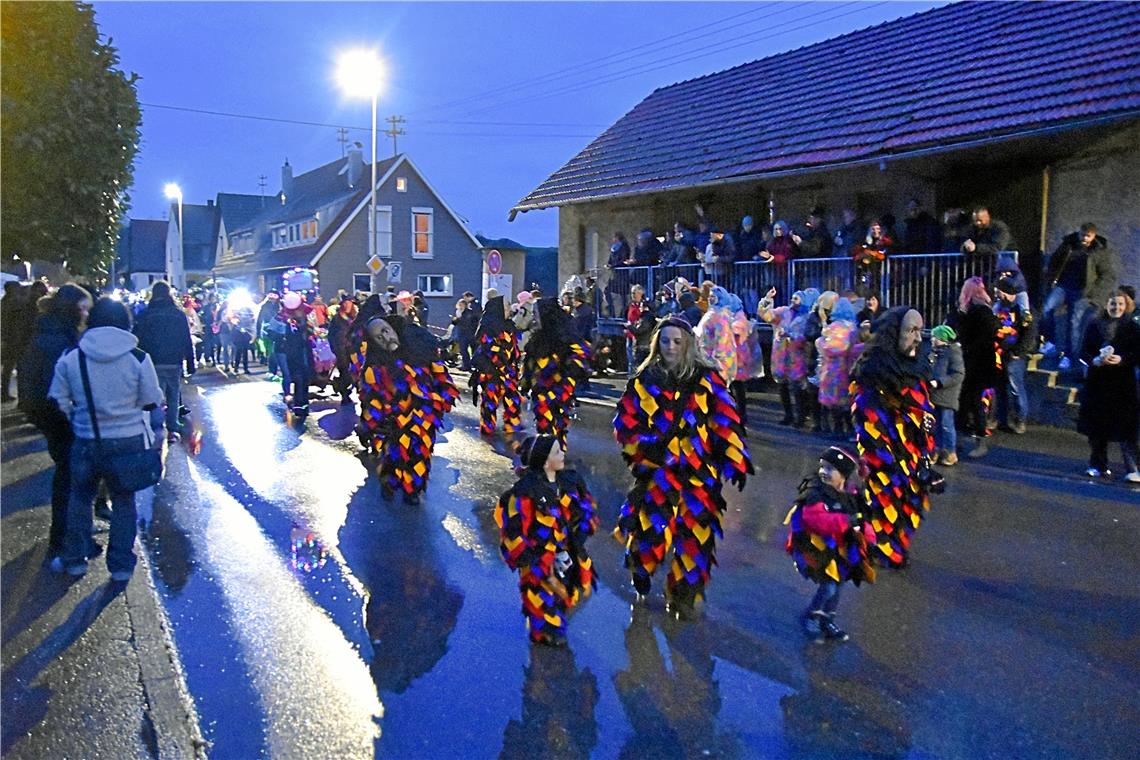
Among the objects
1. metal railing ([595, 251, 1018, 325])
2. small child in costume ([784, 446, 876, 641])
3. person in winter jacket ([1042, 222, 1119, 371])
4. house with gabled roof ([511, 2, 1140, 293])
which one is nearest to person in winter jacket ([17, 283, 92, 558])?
small child in costume ([784, 446, 876, 641])

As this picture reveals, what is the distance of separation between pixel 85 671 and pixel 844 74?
17428mm

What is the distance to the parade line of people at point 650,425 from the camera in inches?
199

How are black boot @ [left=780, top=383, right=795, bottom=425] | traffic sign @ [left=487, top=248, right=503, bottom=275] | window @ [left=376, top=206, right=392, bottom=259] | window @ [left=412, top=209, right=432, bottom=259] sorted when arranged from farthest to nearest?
1. window @ [left=412, top=209, right=432, bottom=259]
2. window @ [left=376, top=206, right=392, bottom=259]
3. traffic sign @ [left=487, top=248, right=503, bottom=275]
4. black boot @ [left=780, top=383, right=795, bottom=425]

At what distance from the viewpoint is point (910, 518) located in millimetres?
6219

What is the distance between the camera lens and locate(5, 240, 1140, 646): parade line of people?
16.6 feet

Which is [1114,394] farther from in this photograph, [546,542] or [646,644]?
[546,542]

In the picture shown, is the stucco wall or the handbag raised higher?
the stucco wall

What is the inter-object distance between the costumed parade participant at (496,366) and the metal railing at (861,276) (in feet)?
14.4

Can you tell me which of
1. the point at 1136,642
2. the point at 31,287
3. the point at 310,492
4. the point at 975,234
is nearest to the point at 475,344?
the point at 310,492

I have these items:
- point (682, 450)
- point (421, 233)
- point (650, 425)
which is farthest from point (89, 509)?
point (421, 233)

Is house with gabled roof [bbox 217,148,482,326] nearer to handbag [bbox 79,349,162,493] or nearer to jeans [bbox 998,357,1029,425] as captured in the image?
jeans [bbox 998,357,1029,425]

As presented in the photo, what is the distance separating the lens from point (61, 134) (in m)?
15.6

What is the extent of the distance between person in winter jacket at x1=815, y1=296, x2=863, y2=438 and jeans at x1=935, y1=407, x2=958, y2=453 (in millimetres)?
988

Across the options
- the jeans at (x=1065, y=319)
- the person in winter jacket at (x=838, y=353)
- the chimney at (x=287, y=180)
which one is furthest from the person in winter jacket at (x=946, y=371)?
the chimney at (x=287, y=180)
